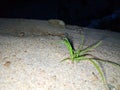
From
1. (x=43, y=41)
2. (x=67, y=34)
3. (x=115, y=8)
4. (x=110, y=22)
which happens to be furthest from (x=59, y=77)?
(x=115, y=8)

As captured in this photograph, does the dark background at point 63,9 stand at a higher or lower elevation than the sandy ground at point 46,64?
higher

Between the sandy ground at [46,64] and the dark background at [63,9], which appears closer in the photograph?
the sandy ground at [46,64]

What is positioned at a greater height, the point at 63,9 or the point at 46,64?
the point at 63,9

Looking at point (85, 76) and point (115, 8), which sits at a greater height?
point (115, 8)

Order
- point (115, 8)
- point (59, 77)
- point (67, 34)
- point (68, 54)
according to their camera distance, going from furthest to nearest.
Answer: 1. point (115, 8)
2. point (67, 34)
3. point (68, 54)
4. point (59, 77)

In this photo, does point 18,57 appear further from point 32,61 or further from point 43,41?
point 43,41
